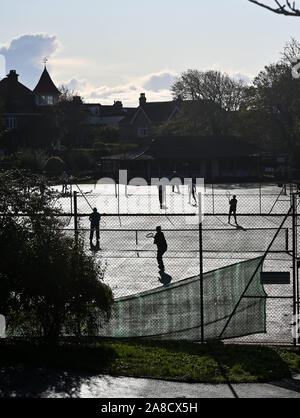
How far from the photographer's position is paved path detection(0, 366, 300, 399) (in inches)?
370

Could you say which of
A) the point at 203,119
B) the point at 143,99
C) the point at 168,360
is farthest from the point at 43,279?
the point at 143,99

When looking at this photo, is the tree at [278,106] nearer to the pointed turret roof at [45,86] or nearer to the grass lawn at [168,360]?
the pointed turret roof at [45,86]

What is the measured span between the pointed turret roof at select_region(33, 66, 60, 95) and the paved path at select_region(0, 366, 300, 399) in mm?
84635

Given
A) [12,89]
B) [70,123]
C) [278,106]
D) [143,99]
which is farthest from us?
[143,99]

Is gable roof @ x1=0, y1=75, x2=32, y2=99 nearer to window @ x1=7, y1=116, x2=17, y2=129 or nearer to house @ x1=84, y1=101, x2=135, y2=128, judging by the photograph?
A: window @ x1=7, y1=116, x2=17, y2=129

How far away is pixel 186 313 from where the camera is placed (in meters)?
13.1

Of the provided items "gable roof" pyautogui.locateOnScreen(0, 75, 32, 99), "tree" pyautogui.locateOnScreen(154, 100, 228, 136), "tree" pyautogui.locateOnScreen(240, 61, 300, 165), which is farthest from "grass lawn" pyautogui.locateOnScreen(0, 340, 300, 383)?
"gable roof" pyautogui.locateOnScreen(0, 75, 32, 99)

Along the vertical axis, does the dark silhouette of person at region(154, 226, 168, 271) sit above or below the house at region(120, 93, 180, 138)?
below

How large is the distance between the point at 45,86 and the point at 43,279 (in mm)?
84350

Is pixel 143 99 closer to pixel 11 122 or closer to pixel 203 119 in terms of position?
pixel 203 119

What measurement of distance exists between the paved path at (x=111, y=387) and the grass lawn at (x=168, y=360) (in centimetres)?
24

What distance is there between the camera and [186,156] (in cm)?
6712

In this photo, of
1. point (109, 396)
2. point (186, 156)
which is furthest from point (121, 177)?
point (109, 396)

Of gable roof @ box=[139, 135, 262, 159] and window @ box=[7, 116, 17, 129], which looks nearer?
gable roof @ box=[139, 135, 262, 159]
